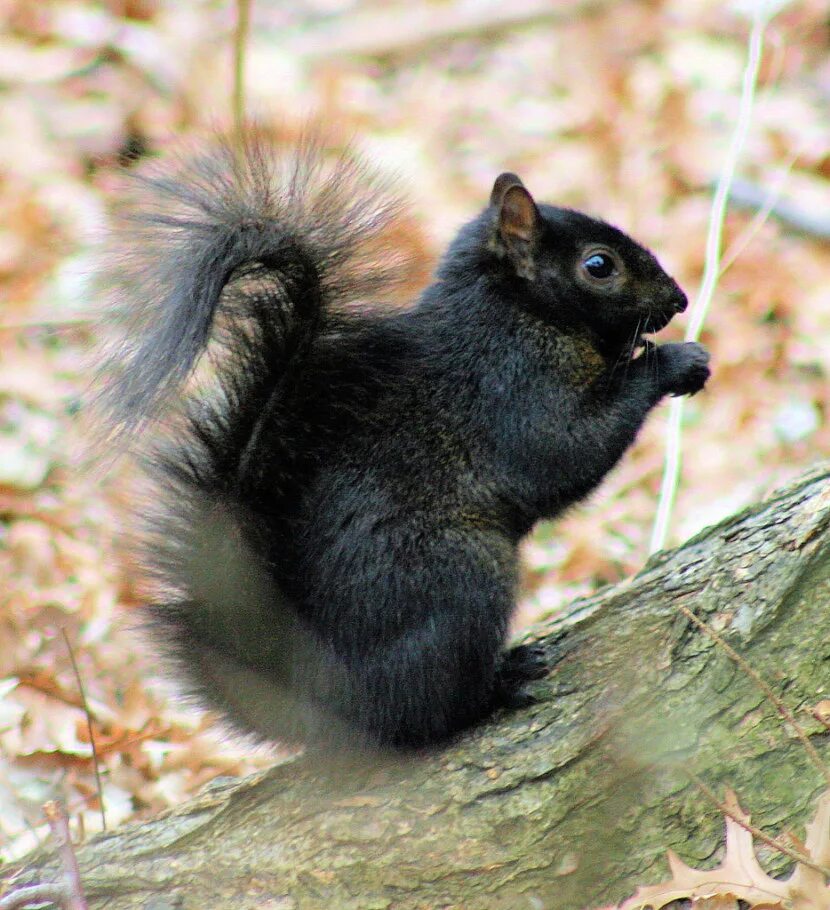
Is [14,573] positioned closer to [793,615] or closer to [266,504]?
[266,504]

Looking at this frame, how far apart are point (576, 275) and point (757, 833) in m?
1.46

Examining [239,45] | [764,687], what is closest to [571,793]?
[764,687]

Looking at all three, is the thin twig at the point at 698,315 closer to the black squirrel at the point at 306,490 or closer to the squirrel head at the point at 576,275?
the squirrel head at the point at 576,275

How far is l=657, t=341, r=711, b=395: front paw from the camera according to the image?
293 cm

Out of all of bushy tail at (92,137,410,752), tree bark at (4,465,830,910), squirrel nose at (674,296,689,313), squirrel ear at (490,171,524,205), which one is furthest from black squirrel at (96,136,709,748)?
squirrel nose at (674,296,689,313)

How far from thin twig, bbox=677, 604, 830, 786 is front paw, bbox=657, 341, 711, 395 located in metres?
0.71

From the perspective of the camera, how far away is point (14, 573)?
13.2ft

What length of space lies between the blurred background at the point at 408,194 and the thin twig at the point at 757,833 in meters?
1.00

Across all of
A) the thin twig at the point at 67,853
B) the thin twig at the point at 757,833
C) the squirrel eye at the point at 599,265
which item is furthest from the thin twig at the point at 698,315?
the thin twig at the point at 67,853

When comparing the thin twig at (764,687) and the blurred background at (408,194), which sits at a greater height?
the blurred background at (408,194)

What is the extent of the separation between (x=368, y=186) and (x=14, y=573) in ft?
6.87

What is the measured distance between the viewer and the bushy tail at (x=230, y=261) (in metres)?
2.28

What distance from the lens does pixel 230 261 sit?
2.35m

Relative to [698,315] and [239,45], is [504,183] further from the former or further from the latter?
[239,45]
